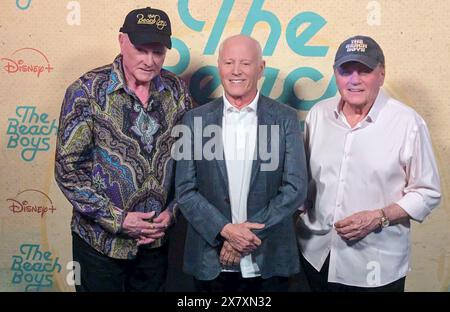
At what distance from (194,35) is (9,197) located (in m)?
1.25

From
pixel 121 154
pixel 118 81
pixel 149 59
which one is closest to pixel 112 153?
pixel 121 154

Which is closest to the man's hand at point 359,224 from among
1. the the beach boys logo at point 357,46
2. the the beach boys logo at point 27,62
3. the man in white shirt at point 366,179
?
the man in white shirt at point 366,179

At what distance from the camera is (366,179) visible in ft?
8.96

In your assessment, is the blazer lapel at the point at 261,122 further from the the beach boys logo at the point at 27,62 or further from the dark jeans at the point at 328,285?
the the beach boys logo at the point at 27,62

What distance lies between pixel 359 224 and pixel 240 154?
0.56m

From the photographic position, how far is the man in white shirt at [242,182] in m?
2.73

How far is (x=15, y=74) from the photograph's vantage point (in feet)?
11.1

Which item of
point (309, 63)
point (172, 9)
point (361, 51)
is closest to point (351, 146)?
point (361, 51)

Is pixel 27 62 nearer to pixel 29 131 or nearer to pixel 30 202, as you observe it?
pixel 29 131

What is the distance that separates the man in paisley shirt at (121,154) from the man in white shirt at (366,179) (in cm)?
67

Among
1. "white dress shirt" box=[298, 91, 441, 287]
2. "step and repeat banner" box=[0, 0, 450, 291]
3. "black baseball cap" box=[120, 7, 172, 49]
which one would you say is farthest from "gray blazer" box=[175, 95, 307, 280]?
"step and repeat banner" box=[0, 0, 450, 291]

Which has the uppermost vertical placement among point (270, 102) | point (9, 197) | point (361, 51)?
point (361, 51)

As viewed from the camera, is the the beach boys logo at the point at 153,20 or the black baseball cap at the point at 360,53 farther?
the the beach boys logo at the point at 153,20

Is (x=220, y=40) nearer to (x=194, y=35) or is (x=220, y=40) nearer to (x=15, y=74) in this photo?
(x=194, y=35)
